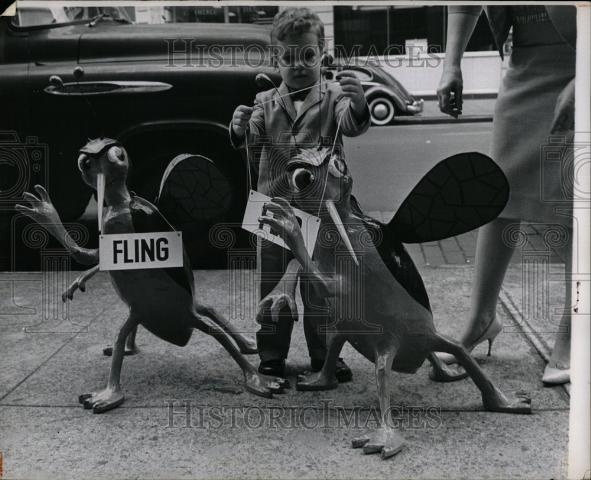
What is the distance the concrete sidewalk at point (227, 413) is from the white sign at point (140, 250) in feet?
1.49

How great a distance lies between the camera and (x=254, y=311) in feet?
11.7

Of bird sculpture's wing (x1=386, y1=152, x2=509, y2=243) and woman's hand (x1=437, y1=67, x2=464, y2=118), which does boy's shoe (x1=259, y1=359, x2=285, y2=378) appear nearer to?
bird sculpture's wing (x1=386, y1=152, x2=509, y2=243)

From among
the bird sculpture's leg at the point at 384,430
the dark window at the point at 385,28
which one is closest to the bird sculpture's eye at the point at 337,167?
the dark window at the point at 385,28

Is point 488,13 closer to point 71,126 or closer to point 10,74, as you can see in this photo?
point 71,126

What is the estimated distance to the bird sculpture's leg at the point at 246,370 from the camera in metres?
3.26

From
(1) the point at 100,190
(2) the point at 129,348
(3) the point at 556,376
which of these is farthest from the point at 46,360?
(3) the point at 556,376

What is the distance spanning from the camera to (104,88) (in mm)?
3260

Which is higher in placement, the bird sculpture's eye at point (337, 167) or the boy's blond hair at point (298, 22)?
the boy's blond hair at point (298, 22)

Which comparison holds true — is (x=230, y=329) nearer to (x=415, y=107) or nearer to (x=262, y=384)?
(x=262, y=384)

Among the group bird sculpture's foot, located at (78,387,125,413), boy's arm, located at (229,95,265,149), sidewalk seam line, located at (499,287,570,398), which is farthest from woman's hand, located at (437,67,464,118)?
bird sculpture's foot, located at (78,387,125,413)

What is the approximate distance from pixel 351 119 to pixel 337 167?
267 millimetres

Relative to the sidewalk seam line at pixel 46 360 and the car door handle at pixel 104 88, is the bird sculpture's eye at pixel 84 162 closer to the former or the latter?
the car door handle at pixel 104 88

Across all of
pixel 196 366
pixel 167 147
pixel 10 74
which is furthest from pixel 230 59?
pixel 196 366

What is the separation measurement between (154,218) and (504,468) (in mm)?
1717
